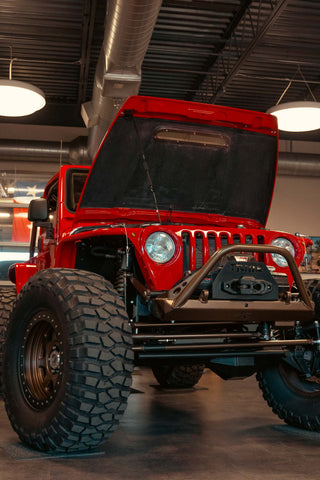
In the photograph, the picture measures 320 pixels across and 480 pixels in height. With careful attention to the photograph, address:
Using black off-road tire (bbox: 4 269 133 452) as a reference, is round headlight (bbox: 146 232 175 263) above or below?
above

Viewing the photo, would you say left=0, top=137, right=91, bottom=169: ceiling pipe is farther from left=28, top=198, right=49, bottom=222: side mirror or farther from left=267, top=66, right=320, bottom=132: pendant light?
left=28, top=198, right=49, bottom=222: side mirror

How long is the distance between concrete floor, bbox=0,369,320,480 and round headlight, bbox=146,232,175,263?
46.5 inches

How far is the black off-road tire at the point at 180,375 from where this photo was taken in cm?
597

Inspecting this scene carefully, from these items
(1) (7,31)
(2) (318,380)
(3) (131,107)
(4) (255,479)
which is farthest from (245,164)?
(1) (7,31)

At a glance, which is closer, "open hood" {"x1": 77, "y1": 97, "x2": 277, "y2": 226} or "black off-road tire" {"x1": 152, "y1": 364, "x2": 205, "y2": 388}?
"open hood" {"x1": 77, "y1": 97, "x2": 277, "y2": 226}

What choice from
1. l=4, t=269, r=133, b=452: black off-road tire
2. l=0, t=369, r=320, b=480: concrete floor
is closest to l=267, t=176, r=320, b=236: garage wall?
l=0, t=369, r=320, b=480: concrete floor

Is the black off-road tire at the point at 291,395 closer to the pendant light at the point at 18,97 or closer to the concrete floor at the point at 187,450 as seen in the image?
the concrete floor at the point at 187,450

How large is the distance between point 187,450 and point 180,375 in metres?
2.51

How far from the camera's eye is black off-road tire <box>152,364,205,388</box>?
Answer: 597cm

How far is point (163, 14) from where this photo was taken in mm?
8695

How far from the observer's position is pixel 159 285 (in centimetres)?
357

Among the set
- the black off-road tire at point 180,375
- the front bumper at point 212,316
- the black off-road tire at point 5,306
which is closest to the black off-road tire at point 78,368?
the front bumper at point 212,316

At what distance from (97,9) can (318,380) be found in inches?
256

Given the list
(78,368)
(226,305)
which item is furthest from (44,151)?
(78,368)
